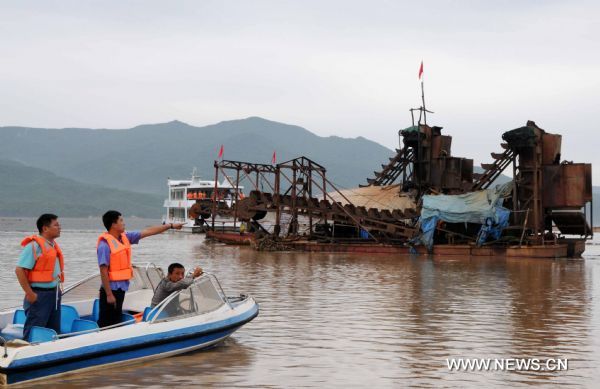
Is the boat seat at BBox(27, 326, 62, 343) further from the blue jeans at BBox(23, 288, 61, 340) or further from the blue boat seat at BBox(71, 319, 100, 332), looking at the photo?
the blue boat seat at BBox(71, 319, 100, 332)

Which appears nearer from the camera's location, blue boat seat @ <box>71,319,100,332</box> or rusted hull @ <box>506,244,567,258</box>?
blue boat seat @ <box>71,319,100,332</box>

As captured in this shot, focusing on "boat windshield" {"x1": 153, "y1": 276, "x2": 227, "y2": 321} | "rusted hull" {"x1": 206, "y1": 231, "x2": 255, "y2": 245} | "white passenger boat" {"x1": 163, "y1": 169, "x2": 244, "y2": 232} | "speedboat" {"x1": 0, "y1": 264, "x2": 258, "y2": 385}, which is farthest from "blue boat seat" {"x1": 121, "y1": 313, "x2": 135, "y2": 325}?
"white passenger boat" {"x1": 163, "y1": 169, "x2": 244, "y2": 232}

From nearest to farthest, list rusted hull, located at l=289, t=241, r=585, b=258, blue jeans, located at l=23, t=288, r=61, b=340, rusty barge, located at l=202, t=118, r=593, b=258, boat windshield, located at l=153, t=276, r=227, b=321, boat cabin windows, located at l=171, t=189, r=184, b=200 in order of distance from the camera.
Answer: blue jeans, located at l=23, t=288, r=61, b=340
boat windshield, located at l=153, t=276, r=227, b=321
rusted hull, located at l=289, t=241, r=585, b=258
rusty barge, located at l=202, t=118, r=593, b=258
boat cabin windows, located at l=171, t=189, r=184, b=200

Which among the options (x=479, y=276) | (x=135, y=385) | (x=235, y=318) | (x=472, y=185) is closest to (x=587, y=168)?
(x=472, y=185)

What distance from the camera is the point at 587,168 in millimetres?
40125

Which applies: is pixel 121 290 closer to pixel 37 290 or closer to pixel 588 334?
pixel 37 290

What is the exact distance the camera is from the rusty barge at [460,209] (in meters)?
39.9

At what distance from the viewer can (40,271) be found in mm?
10453

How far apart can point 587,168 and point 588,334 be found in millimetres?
27558

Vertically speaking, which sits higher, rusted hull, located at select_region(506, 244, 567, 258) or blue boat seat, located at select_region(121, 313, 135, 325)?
rusted hull, located at select_region(506, 244, 567, 258)

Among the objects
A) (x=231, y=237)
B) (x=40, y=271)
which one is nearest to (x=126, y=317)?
(x=40, y=271)

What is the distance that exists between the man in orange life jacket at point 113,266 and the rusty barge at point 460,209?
95.8ft

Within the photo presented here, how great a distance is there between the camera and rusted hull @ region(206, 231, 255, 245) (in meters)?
52.3

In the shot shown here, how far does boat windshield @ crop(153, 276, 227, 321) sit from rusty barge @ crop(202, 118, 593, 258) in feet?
90.3
